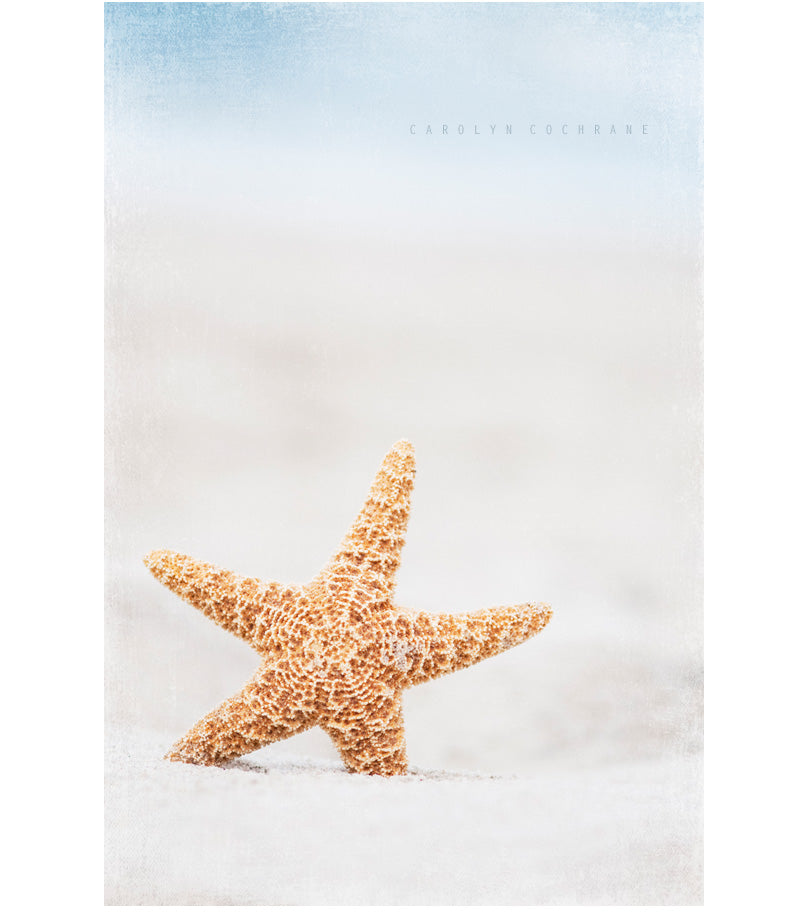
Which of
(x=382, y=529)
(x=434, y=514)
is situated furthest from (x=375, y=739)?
(x=434, y=514)

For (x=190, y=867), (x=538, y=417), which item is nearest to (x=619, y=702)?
(x=538, y=417)

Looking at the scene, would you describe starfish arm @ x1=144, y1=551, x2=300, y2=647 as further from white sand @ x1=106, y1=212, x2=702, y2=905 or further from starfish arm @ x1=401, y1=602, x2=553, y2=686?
starfish arm @ x1=401, y1=602, x2=553, y2=686

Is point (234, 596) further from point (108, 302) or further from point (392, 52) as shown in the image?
point (392, 52)

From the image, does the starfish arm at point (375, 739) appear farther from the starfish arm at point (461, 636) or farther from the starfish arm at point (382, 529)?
the starfish arm at point (382, 529)

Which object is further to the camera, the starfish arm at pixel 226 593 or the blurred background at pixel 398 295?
the blurred background at pixel 398 295

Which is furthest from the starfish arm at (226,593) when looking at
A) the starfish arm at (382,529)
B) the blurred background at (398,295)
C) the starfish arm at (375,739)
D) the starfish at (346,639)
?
the starfish arm at (375,739)

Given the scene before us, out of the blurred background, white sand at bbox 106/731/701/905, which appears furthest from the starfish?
the blurred background
